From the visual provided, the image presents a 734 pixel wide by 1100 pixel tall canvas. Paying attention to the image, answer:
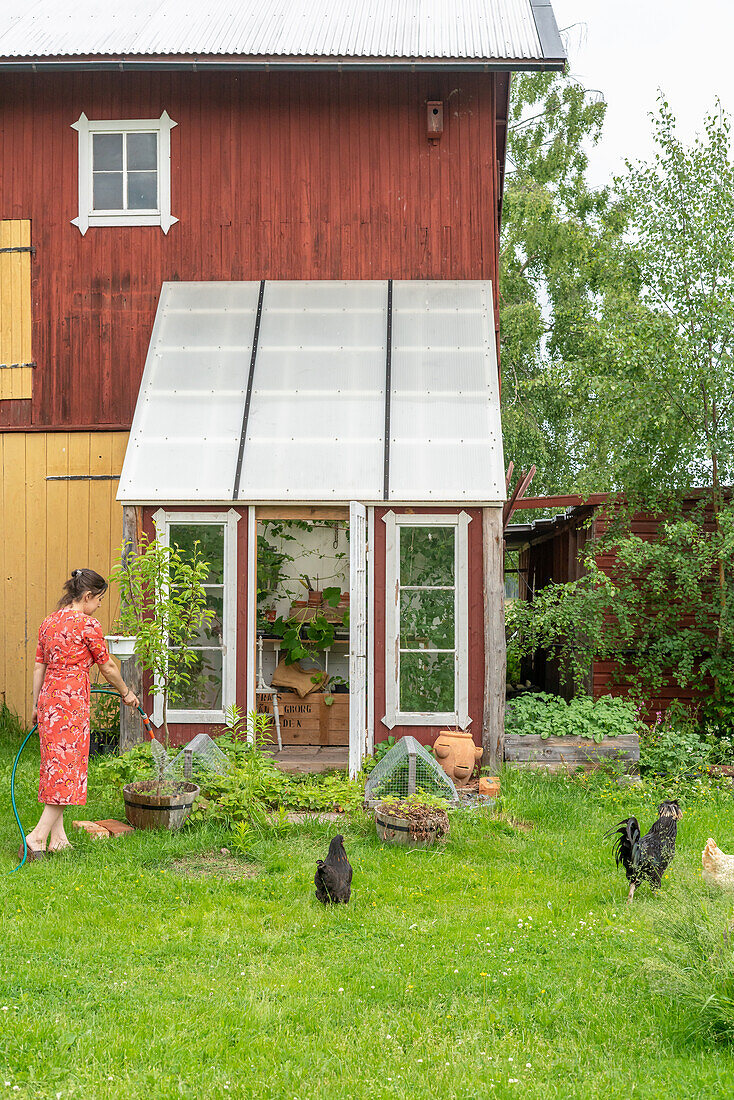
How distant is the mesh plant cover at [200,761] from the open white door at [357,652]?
3.59 ft

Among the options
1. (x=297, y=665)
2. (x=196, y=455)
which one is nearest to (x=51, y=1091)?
(x=196, y=455)

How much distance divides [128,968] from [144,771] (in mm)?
2791

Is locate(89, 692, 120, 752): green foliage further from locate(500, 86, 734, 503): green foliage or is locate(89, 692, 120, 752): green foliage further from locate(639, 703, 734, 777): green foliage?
locate(500, 86, 734, 503): green foliage

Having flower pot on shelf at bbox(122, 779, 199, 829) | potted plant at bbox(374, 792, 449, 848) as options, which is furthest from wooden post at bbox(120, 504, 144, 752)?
potted plant at bbox(374, 792, 449, 848)

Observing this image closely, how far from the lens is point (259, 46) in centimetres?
911

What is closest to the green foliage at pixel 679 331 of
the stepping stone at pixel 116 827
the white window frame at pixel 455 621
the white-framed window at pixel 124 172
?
the white window frame at pixel 455 621

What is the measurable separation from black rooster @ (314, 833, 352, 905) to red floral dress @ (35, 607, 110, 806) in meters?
1.67

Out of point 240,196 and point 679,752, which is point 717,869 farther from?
point 240,196

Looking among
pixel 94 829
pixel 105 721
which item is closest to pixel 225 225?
pixel 105 721

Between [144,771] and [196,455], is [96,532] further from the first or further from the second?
[144,771]

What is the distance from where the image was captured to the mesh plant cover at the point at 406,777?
6.79 meters

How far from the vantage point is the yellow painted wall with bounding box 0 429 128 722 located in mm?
9578

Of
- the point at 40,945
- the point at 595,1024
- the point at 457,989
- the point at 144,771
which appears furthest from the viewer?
the point at 144,771

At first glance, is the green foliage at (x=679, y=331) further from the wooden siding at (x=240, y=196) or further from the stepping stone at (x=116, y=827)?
the stepping stone at (x=116, y=827)
